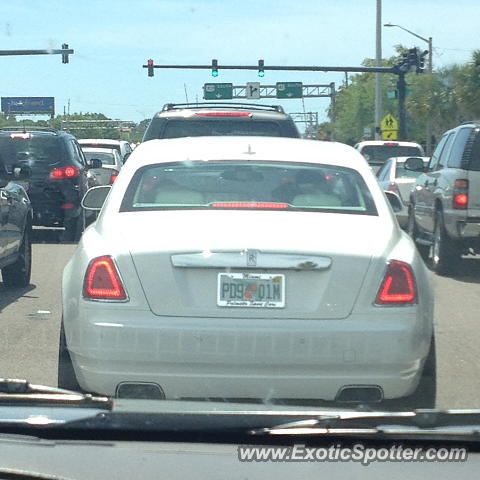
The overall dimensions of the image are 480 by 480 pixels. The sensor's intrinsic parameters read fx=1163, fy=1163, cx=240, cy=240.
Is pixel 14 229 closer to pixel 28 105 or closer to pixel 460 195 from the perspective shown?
pixel 460 195

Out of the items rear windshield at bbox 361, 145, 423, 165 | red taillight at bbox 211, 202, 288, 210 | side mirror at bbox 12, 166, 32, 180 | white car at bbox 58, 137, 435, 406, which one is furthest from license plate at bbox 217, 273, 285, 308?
rear windshield at bbox 361, 145, 423, 165

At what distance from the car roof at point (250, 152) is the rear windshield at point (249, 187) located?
0.23 feet

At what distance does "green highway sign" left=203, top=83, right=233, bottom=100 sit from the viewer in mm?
64500

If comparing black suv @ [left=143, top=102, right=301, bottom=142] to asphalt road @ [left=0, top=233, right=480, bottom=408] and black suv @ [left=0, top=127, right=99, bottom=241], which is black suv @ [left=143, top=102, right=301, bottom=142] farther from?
black suv @ [left=0, top=127, right=99, bottom=241]

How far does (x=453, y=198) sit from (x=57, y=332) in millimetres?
6510

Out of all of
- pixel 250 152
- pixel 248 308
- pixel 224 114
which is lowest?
pixel 248 308

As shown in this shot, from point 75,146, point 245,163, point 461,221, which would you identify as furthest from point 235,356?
point 75,146

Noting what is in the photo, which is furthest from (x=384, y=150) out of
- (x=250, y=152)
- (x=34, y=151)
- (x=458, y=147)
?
(x=250, y=152)

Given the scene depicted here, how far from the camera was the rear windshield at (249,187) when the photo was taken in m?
6.07

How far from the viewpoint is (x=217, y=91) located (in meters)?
65.0

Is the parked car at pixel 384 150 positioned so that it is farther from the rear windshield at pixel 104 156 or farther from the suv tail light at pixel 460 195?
the suv tail light at pixel 460 195

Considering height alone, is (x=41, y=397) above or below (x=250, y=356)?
above

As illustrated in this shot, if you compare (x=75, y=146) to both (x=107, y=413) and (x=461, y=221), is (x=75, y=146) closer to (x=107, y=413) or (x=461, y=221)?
(x=461, y=221)

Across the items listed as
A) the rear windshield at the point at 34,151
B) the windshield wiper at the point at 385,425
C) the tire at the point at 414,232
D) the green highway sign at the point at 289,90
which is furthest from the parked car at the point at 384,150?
the green highway sign at the point at 289,90
